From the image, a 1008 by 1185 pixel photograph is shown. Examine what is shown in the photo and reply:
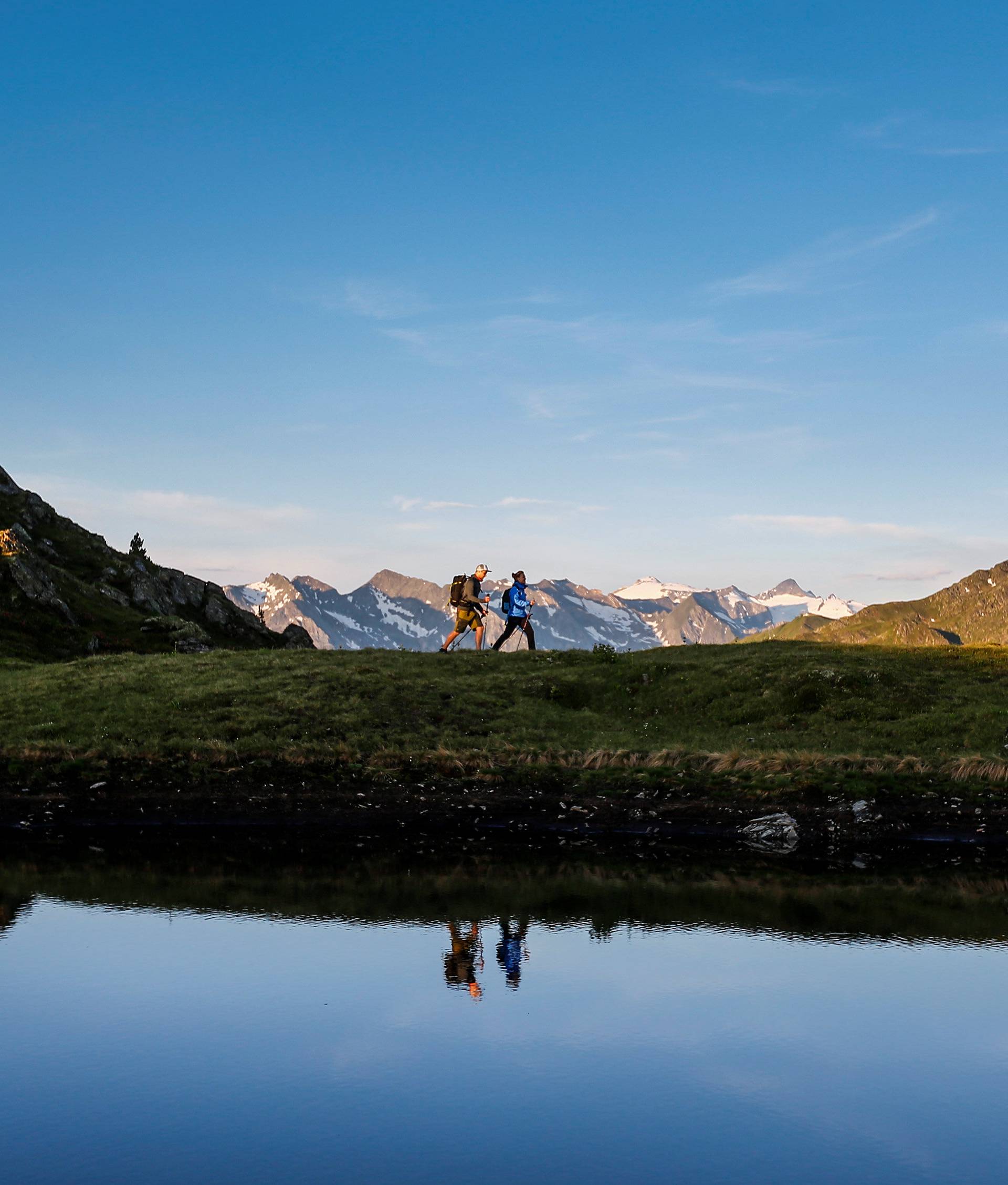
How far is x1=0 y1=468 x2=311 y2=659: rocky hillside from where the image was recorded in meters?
72.9

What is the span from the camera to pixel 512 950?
61.3ft

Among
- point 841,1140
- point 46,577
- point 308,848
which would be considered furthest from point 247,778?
point 46,577

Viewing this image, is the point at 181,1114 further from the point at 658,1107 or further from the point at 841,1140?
the point at 841,1140

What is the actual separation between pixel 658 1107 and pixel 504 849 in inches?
659

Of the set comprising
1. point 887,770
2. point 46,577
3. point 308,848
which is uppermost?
point 46,577

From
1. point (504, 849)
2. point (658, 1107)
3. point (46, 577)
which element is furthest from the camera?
point (46, 577)

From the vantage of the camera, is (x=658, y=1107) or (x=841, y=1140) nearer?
(x=841, y=1140)

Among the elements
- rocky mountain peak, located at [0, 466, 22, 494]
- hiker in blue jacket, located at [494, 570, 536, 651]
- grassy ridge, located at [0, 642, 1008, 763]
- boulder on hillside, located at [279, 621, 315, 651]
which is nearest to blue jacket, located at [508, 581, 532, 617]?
hiker in blue jacket, located at [494, 570, 536, 651]

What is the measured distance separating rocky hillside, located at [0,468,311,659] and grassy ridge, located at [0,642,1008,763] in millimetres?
24044

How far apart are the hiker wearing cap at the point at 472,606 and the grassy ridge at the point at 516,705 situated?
1.67 metres

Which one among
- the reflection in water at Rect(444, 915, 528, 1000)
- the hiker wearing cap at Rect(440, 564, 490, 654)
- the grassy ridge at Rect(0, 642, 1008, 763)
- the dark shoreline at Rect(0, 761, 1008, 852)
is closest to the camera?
the reflection in water at Rect(444, 915, 528, 1000)

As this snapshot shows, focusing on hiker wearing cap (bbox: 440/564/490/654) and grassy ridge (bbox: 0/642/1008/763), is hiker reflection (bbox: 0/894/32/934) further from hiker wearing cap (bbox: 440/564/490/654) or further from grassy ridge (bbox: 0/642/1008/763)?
hiker wearing cap (bbox: 440/564/490/654)

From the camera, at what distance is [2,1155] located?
10508 mm

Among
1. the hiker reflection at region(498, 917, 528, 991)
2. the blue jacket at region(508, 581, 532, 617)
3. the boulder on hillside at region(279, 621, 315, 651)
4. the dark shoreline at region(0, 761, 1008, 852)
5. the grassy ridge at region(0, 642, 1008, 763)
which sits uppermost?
the blue jacket at region(508, 581, 532, 617)
